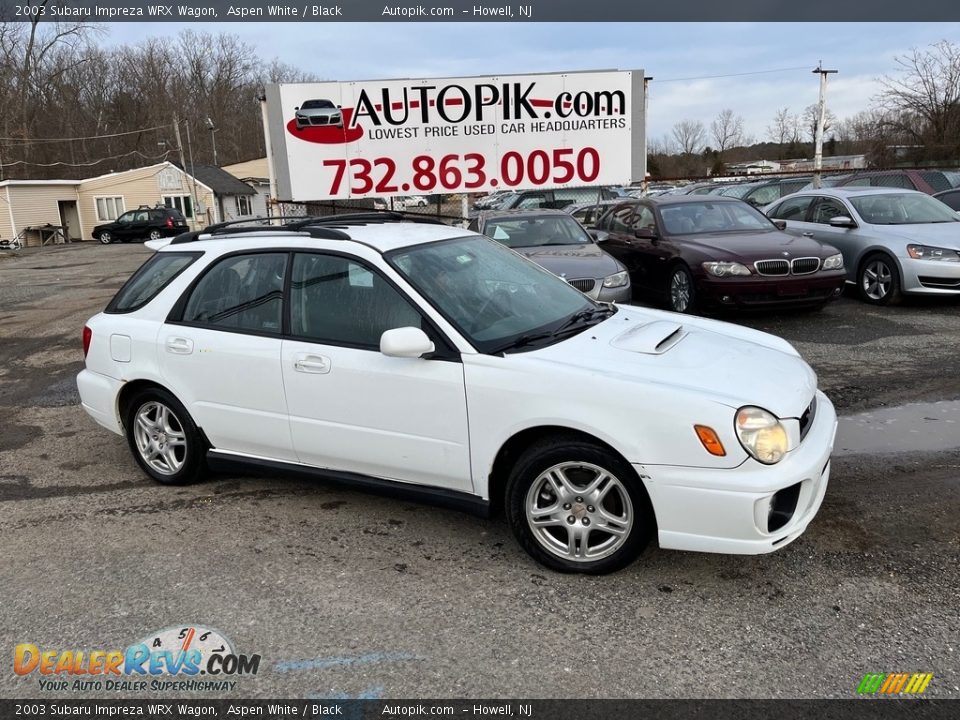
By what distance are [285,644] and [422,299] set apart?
169cm

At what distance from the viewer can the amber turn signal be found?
2.99 m

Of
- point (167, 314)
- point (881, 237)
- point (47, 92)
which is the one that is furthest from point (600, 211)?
point (47, 92)

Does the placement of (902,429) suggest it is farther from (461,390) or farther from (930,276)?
(930,276)

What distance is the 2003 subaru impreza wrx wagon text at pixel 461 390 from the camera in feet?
10.1

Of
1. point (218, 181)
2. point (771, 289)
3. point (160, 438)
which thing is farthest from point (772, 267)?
point (218, 181)

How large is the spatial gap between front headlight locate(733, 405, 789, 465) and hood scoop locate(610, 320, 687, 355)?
58cm

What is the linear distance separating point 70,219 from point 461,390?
146ft

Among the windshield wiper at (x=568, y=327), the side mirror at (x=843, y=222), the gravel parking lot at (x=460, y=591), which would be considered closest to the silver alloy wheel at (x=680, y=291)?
the side mirror at (x=843, y=222)

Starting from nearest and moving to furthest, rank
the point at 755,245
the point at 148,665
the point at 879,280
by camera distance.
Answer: the point at 148,665 < the point at 755,245 < the point at 879,280

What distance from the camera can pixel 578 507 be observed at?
331 centimetres

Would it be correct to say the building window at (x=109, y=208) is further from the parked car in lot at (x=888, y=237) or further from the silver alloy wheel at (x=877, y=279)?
the silver alloy wheel at (x=877, y=279)

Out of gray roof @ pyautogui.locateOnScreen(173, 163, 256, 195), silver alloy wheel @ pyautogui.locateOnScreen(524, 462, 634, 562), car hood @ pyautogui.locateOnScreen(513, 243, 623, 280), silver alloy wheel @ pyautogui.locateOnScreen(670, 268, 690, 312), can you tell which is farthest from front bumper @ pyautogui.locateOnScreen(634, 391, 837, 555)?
gray roof @ pyautogui.locateOnScreen(173, 163, 256, 195)

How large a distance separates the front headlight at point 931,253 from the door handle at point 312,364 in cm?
815

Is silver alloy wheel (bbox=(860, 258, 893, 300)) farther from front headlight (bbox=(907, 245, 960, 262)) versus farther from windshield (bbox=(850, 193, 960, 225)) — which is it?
windshield (bbox=(850, 193, 960, 225))
